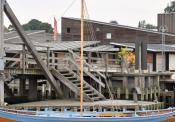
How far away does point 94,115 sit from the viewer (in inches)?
757

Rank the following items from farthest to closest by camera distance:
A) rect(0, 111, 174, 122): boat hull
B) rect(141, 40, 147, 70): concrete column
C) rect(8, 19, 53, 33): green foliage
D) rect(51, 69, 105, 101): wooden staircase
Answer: rect(8, 19, 53, 33): green foliage < rect(141, 40, 147, 70): concrete column < rect(51, 69, 105, 101): wooden staircase < rect(0, 111, 174, 122): boat hull

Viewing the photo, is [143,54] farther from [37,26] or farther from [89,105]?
[37,26]

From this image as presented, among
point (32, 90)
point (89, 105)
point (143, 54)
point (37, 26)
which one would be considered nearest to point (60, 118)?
point (89, 105)

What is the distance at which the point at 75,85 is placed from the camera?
25.0m

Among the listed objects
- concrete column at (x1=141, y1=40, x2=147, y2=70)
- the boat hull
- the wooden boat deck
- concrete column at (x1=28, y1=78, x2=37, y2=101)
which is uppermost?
concrete column at (x1=141, y1=40, x2=147, y2=70)

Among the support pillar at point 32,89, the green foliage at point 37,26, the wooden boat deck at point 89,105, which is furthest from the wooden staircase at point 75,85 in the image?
the green foliage at point 37,26

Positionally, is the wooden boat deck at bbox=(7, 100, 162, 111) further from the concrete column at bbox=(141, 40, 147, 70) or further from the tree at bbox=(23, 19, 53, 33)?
the tree at bbox=(23, 19, 53, 33)

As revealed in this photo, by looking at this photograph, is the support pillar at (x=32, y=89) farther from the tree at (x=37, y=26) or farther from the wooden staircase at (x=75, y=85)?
the tree at (x=37, y=26)

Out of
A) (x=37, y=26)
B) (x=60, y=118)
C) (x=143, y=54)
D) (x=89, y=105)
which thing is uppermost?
(x=37, y=26)

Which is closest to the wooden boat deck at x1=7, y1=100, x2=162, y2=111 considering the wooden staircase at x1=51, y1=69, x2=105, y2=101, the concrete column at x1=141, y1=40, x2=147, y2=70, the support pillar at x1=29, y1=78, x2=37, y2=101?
the wooden staircase at x1=51, y1=69, x2=105, y2=101

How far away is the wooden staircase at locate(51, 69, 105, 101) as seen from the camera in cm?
2483

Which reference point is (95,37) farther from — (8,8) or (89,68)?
(8,8)

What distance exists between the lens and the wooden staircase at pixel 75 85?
24834 mm

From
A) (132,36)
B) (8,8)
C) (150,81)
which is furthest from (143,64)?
(132,36)
